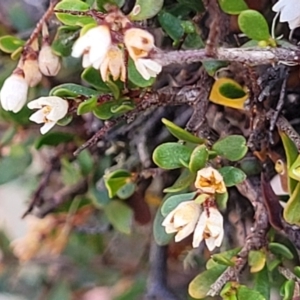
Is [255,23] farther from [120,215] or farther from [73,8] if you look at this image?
[120,215]

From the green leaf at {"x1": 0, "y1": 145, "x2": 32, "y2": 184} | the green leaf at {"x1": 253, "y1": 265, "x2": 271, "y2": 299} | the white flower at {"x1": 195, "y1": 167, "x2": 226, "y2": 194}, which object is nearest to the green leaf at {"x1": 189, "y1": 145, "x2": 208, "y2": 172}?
the white flower at {"x1": 195, "y1": 167, "x2": 226, "y2": 194}

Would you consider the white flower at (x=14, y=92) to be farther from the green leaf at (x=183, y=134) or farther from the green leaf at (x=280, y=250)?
the green leaf at (x=280, y=250)

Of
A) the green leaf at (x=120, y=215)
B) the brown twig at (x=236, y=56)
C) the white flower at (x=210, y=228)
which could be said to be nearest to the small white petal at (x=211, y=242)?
the white flower at (x=210, y=228)

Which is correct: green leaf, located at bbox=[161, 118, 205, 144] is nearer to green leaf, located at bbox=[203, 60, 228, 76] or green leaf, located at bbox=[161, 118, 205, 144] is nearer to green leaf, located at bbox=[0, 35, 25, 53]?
green leaf, located at bbox=[203, 60, 228, 76]

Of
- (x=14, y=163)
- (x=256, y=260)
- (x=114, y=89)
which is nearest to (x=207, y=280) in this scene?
(x=256, y=260)

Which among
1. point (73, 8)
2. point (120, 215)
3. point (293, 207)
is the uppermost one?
point (73, 8)

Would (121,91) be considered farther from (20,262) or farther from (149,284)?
(20,262)

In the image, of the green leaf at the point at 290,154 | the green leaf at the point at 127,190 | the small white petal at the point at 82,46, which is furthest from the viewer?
the green leaf at the point at 127,190
